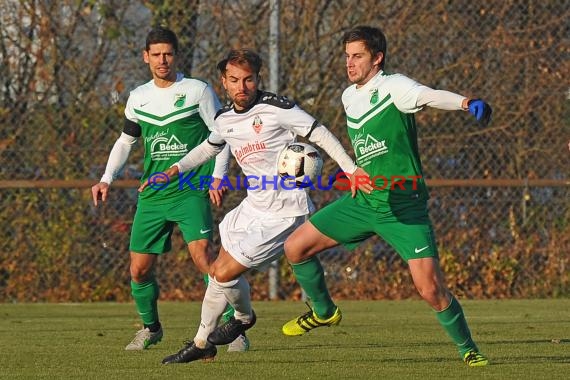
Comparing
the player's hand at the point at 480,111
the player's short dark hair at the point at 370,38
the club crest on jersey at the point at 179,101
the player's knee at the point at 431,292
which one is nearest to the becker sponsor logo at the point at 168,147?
the club crest on jersey at the point at 179,101

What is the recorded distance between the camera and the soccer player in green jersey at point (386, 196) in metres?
7.00

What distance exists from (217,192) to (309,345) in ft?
3.75

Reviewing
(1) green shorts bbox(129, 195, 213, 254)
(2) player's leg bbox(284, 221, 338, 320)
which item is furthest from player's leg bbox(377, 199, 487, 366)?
(1) green shorts bbox(129, 195, 213, 254)

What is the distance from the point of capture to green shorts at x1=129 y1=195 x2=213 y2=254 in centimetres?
856

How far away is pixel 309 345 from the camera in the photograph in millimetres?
8336

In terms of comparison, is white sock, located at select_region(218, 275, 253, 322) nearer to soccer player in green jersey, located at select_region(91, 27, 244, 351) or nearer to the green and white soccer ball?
the green and white soccer ball

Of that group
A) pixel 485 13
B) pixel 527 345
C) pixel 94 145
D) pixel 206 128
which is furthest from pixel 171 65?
pixel 485 13

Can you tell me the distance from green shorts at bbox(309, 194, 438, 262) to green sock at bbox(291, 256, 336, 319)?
262mm

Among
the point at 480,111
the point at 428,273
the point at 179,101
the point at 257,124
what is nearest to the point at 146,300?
the point at 179,101

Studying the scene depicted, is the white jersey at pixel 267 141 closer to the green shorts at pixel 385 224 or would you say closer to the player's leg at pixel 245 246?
the player's leg at pixel 245 246

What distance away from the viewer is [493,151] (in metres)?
13.0

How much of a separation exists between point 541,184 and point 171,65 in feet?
17.0

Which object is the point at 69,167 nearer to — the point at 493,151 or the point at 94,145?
the point at 94,145

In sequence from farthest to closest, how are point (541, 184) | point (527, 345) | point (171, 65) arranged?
point (541, 184)
point (171, 65)
point (527, 345)
